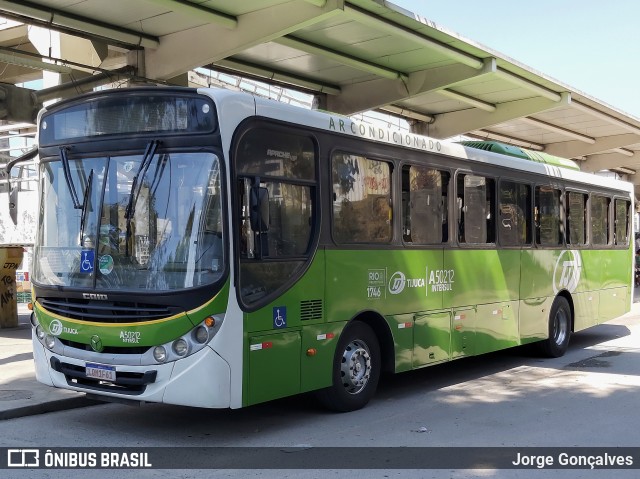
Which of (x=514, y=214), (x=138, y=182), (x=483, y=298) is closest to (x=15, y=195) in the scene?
(x=138, y=182)

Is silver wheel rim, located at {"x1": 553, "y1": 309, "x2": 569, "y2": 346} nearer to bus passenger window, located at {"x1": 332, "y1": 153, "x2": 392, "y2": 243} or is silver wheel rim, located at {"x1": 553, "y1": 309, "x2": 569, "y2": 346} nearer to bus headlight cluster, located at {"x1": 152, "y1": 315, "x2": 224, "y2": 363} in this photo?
bus passenger window, located at {"x1": 332, "y1": 153, "x2": 392, "y2": 243}

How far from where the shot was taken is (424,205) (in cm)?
957

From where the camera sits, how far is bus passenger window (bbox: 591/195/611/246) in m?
14.3

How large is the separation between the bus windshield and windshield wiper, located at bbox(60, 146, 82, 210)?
3 centimetres

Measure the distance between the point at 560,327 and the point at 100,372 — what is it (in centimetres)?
893

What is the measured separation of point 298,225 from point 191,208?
1.31 m

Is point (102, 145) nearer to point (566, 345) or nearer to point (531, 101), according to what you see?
point (566, 345)

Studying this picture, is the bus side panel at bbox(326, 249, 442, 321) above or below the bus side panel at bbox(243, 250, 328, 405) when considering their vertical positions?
above

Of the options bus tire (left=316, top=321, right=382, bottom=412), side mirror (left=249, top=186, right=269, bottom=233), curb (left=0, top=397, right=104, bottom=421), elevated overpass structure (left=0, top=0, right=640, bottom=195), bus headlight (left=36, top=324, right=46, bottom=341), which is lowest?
curb (left=0, top=397, right=104, bottom=421)

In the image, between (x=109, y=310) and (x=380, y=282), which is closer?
(x=109, y=310)

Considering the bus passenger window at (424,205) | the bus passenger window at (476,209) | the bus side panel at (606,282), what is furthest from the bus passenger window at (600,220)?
the bus passenger window at (424,205)

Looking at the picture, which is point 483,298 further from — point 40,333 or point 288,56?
point 288,56

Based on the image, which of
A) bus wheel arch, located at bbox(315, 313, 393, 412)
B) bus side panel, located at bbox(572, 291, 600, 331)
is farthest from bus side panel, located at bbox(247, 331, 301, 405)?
bus side panel, located at bbox(572, 291, 600, 331)

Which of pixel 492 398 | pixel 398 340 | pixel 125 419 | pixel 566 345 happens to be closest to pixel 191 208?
pixel 125 419
